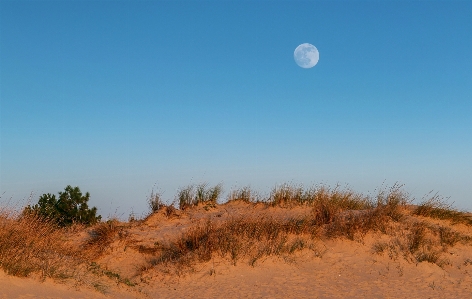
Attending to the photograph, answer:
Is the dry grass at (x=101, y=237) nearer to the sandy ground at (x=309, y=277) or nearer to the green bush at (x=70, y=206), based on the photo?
the sandy ground at (x=309, y=277)

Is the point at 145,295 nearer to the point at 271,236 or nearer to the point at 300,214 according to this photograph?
the point at 271,236

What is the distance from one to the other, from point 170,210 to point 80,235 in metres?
3.34

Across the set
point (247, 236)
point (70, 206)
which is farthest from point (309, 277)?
point (70, 206)

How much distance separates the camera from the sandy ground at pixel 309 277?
33.8 feet

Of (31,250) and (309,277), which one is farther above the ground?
(31,250)

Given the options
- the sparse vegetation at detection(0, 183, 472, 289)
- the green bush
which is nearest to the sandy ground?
the sparse vegetation at detection(0, 183, 472, 289)

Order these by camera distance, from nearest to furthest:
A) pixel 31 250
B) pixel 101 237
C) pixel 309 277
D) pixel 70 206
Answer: pixel 31 250 → pixel 309 277 → pixel 101 237 → pixel 70 206

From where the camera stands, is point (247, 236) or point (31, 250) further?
point (247, 236)

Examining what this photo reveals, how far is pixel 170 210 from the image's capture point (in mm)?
16391

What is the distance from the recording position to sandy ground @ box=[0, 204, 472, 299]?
10.3m

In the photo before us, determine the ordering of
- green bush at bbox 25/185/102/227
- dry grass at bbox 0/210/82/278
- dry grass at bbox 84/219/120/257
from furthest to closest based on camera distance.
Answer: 1. green bush at bbox 25/185/102/227
2. dry grass at bbox 84/219/120/257
3. dry grass at bbox 0/210/82/278

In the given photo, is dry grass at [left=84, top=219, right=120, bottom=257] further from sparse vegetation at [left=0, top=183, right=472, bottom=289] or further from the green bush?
the green bush

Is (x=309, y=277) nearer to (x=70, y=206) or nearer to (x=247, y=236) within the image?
(x=247, y=236)

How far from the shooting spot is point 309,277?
37.2ft
